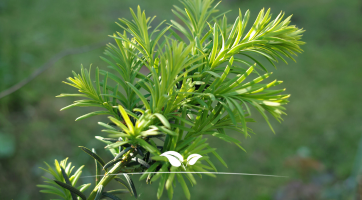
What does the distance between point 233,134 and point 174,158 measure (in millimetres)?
1700

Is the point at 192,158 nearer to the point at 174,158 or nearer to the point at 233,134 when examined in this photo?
the point at 174,158

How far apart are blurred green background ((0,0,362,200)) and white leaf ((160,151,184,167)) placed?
84 centimetres

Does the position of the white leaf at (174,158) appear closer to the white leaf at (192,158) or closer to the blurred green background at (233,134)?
the white leaf at (192,158)

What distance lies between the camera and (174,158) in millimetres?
196

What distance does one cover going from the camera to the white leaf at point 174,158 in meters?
0.19

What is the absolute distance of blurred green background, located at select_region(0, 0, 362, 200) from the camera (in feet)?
4.52

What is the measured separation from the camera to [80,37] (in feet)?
7.22

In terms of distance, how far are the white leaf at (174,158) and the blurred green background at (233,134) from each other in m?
0.84

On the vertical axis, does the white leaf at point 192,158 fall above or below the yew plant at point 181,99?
below

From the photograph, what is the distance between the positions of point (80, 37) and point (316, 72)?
2.21 m

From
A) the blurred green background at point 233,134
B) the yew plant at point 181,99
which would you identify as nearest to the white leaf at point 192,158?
the yew plant at point 181,99

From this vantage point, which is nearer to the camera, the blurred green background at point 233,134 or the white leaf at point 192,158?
the white leaf at point 192,158

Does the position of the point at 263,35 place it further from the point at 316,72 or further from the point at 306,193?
the point at 316,72

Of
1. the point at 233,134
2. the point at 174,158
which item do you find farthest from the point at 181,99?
the point at 233,134
